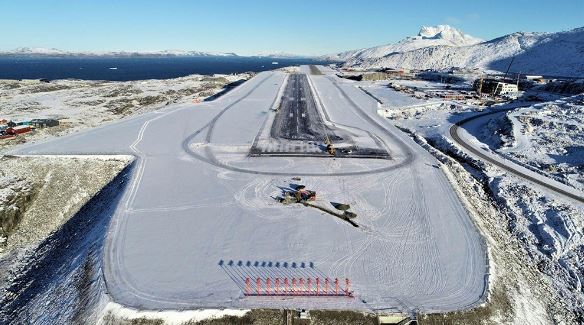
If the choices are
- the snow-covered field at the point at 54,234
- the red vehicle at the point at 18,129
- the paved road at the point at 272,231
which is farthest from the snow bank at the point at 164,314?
the red vehicle at the point at 18,129

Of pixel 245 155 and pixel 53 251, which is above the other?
pixel 245 155

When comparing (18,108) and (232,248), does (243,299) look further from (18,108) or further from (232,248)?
(18,108)

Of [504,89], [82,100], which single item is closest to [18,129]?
[82,100]

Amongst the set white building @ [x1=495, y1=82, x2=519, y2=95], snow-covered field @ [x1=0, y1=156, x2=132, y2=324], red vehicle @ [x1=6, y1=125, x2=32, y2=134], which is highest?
white building @ [x1=495, y1=82, x2=519, y2=95]

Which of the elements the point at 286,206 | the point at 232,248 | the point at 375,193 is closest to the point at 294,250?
the point at 232,248

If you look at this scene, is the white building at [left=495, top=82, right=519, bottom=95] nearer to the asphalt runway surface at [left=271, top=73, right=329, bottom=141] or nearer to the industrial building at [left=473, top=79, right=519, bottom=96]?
the industrial building at [left=473, top=79, right=519, bottom=96]

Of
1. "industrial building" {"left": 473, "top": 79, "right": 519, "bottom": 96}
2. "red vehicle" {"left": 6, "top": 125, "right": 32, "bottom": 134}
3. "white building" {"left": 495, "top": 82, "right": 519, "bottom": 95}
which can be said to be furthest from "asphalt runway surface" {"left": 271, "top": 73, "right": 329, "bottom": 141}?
"white building" {"left": 495, "top": 82, "right": 519, "bottom": 95}
